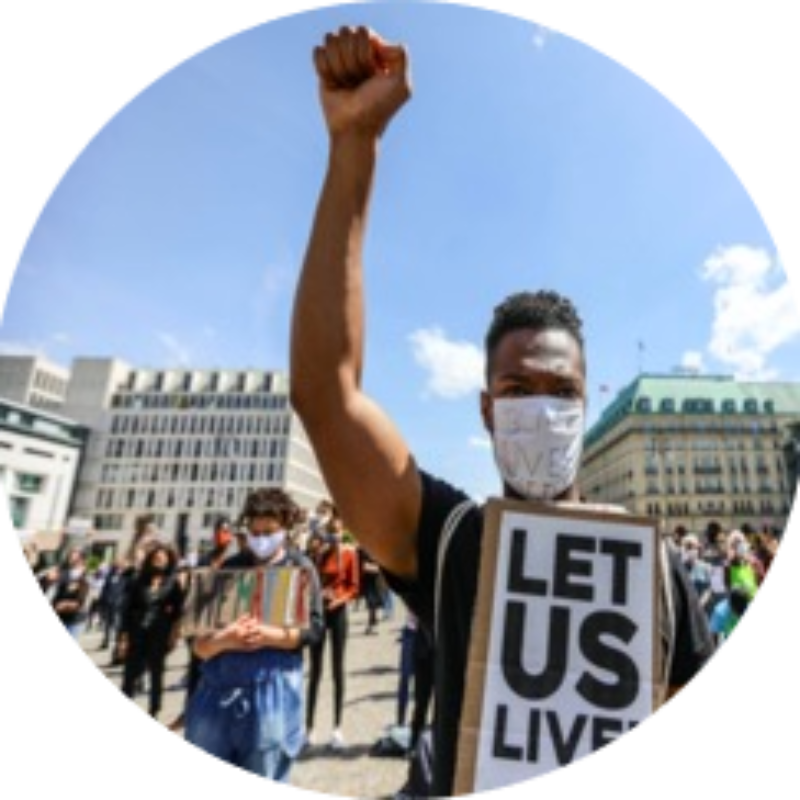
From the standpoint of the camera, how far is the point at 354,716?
650cm

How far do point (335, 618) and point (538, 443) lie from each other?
16.5 feet

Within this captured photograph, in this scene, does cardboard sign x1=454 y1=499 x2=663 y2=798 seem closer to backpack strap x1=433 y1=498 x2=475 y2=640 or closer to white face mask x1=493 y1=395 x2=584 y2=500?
backpack strap x1=433 y1=498 x2=475 y2=640

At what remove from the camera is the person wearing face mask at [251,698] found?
3.53 metres

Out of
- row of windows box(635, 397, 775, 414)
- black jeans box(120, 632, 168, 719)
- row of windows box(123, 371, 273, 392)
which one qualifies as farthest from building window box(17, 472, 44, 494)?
row of windows box(635, 397, 775, 414)

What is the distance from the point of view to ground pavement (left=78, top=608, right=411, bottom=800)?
450 centimetres

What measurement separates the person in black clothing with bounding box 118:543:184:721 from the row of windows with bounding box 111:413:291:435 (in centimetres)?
8833

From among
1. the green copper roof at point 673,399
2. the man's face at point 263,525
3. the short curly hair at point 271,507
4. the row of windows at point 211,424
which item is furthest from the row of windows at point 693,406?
the man's face at point 263,525

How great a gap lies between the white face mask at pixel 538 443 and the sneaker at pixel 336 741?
4.78 metres

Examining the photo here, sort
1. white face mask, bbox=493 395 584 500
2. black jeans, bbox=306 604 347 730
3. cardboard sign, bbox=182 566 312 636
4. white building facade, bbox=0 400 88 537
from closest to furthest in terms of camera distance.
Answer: white face mask, bbox=493 395 584 500
cardboard sign, bbox=182 566 312 636
black jeans, bbox=306 604 347 730
white building facade, bbox=0 400 88 537

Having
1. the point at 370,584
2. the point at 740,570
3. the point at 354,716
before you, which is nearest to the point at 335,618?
the point at 354,716

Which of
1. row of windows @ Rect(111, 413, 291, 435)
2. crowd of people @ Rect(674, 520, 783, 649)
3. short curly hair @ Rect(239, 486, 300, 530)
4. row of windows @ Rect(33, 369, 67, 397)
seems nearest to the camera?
short curly hair @ Rect(239, 486, 300, 530)

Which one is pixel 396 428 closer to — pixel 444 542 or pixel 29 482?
pixel 444 542

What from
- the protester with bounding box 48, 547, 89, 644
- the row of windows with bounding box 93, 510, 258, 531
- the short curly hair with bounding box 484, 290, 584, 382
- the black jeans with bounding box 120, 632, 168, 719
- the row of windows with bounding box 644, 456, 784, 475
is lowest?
the black jeans with bounding box 120, 632, 168, 719

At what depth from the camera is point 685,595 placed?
143cm
